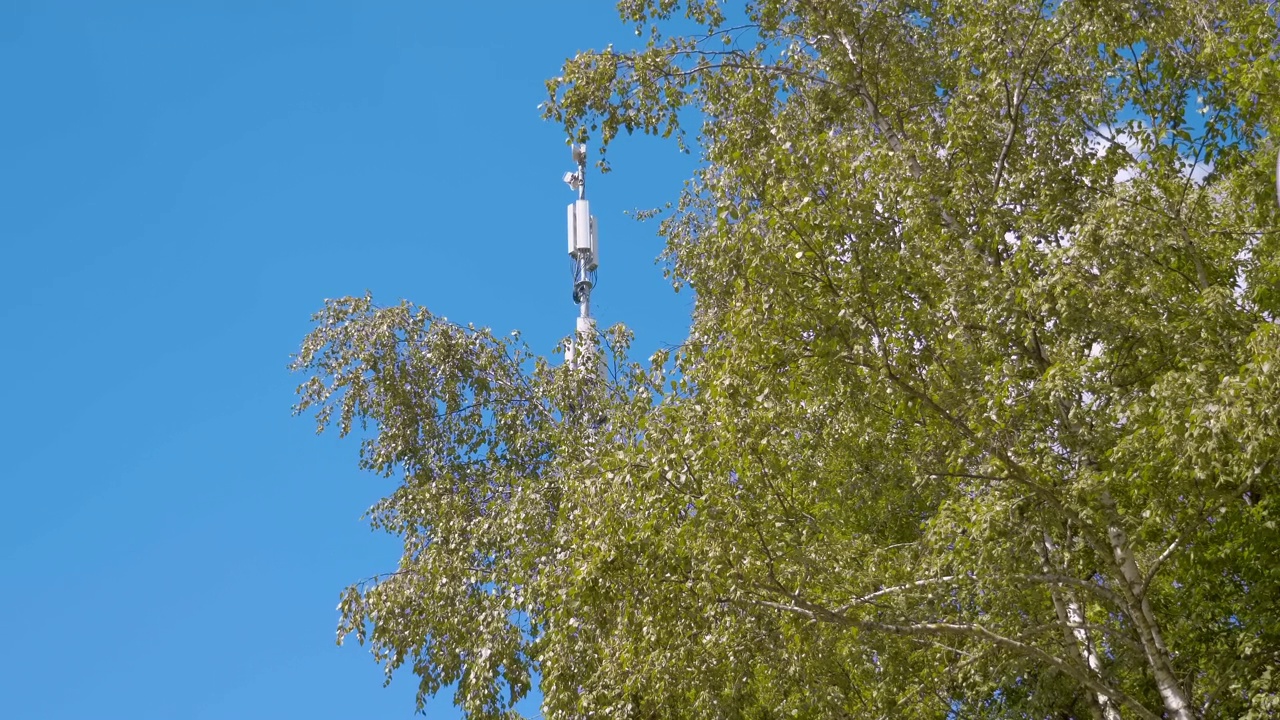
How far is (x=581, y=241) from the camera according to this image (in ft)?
82.1

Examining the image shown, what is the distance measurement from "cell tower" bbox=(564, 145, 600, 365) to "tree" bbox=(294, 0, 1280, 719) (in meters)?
9.34

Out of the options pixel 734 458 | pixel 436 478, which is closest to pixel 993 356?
pixel 734 458

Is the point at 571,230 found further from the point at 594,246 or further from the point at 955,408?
the point at 955,408

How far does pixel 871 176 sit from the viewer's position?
12.4 m

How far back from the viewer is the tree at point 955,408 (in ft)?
35.3

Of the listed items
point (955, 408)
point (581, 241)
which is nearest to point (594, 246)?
point (581, 241)

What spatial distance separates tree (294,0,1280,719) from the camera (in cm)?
1077

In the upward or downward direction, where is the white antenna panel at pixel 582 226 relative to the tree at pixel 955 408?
upward

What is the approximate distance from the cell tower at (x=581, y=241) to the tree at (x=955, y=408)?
934cm

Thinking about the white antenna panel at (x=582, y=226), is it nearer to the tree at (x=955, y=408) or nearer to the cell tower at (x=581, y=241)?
the cell tower at (x=581, y=241)

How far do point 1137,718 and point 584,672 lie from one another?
17.1ft

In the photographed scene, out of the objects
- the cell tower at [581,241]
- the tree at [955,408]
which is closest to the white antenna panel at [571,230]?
the cell tower at [581,241]

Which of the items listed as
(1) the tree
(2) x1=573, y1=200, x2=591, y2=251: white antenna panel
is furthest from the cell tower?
(1) the tree

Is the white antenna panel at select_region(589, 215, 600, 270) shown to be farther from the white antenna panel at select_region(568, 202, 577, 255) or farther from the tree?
the tree
